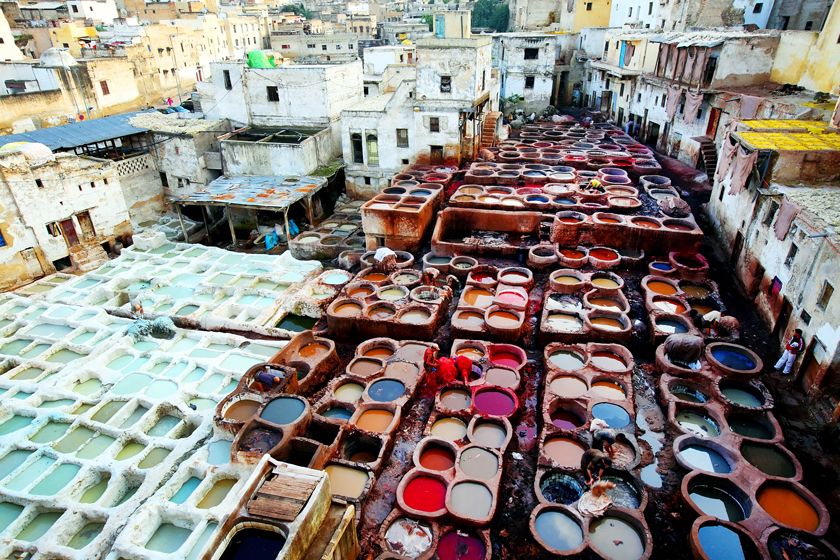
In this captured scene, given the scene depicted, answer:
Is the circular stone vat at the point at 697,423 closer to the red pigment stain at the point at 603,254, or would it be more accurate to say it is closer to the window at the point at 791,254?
the window at the point at 791,254

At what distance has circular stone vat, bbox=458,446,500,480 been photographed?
36.6 feet

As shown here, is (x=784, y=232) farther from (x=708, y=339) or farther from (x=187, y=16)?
(x=187, y=16)

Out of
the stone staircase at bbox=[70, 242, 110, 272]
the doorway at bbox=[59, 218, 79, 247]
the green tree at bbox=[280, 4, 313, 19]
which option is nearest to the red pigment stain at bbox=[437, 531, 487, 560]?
the stone staircase at bbox=[70, 242, 110, 272]

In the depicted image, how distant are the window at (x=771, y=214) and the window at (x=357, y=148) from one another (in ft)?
61.8

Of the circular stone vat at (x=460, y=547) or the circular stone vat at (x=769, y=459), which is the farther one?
the circular stone vat at (x=769, y=459)

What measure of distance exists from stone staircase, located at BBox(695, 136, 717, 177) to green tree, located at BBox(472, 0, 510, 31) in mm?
→ 45835

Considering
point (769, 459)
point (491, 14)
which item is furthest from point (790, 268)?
point (491, 14)

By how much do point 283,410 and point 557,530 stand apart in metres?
6.63

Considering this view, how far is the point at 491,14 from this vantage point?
214 feet

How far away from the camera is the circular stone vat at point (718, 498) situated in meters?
10.1

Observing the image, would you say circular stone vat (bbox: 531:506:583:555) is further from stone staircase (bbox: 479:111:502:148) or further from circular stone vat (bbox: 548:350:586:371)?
stone staircase (bbox: 479:111:502:148)

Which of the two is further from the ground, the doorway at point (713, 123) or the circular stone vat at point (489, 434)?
the doorway at point (713, 123)

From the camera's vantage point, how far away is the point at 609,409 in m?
12.7

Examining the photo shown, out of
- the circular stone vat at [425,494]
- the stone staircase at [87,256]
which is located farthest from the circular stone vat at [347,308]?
the stone staircase at [87,256]
